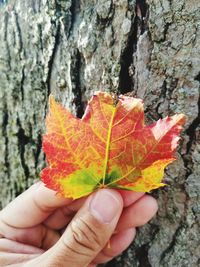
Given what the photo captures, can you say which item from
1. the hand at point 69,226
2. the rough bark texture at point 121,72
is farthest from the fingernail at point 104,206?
the rough bark texture at point 121,72

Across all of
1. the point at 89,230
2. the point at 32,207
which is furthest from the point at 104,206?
the point at 32,207

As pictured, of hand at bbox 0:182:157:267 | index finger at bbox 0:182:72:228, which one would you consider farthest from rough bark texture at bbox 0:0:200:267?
index finger at bbox 0:182:72:228

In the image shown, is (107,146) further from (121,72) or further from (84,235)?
(121,72)

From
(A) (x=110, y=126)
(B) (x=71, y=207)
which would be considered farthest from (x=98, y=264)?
(A) (x=110, y=126)

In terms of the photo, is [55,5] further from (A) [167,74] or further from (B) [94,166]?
(B) [94,166]

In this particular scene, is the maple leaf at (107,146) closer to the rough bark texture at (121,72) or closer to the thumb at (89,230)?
the thumb at (89,230)

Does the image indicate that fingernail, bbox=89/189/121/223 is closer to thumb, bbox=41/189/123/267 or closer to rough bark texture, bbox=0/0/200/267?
thumb, bbox=41/189/123/267

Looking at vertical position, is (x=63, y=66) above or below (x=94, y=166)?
above
